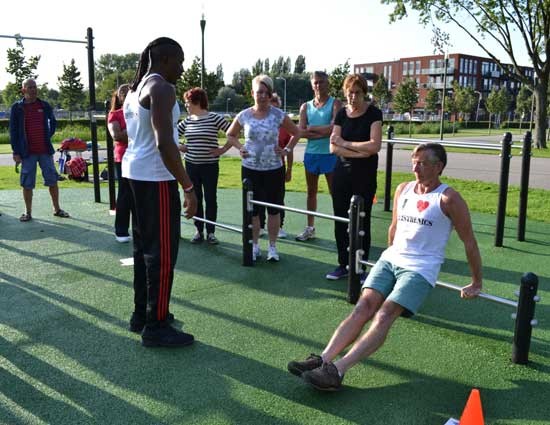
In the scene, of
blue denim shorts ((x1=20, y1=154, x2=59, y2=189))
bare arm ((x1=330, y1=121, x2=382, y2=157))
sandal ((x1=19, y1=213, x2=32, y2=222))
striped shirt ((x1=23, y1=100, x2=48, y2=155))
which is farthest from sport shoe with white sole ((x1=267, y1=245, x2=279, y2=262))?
sandal ((x1=19, y1=213, x2=32, y2=222))

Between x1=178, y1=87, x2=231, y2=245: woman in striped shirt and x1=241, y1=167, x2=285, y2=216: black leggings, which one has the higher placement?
x1=178, y1=87, x2=231, y2=245: woman in striped shirt

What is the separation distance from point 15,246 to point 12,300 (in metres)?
2.03

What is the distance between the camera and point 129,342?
362cm

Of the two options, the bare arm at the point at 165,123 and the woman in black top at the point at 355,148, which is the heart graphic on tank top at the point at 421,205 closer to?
the woman in black top at the point at 355,148

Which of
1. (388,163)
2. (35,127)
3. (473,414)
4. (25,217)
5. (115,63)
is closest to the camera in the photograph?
(473,414)

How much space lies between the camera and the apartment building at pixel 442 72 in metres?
95.8

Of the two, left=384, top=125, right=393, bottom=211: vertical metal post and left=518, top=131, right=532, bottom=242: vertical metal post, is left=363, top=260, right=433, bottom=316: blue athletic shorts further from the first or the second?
left=384, top=125, right=393, bottom=211: vertical metal post

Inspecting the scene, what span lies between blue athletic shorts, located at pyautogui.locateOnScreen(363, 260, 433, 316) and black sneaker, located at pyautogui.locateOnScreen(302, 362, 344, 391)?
53cm

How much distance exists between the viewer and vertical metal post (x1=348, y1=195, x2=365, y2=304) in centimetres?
414

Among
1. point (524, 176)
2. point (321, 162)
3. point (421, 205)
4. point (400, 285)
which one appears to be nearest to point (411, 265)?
point (400, 285)

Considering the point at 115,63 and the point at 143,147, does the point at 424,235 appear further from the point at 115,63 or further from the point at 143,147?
the point at 115,63

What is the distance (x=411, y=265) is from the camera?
3.22 meters

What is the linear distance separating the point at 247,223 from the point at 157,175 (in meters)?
2.07

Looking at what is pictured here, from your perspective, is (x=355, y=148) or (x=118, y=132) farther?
(x=118, y=132)
